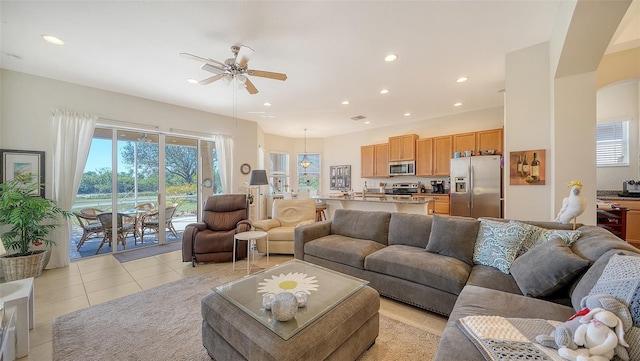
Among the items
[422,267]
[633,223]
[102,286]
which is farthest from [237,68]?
[633,223]

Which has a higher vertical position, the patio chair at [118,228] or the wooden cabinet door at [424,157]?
the wooden cabinet door at [424,157]

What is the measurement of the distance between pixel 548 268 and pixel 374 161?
18.1ft

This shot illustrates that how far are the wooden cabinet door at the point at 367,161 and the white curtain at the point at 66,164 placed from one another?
620 centimetres

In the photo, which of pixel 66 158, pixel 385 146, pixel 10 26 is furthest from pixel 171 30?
pixel 385 146

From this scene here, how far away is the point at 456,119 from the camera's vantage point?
5.68 m

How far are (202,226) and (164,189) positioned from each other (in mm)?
1682

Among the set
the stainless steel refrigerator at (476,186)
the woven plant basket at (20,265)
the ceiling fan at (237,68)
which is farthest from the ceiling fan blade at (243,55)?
the stainless steel refrigerator at (476,186)

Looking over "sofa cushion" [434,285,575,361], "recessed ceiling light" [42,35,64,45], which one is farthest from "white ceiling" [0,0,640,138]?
"sofa cushion" [434,285,575,361]

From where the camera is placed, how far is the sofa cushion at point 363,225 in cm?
302

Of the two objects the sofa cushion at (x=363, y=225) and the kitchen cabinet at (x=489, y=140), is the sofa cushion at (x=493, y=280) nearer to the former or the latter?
the sofa cushion at (x=363, y=225)

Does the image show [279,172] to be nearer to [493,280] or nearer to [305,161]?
[305,161]

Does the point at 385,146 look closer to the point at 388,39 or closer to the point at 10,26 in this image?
the point at 388,39

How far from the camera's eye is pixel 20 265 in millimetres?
2863

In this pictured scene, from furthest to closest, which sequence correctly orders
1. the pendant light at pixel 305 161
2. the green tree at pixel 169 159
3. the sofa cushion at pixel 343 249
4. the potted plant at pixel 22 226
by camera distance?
the pendant light at pixel 305 161, the green tree at pixel 169 159, the potted plant at pixel 22 226, the sofa cushion at pixel 343 249
